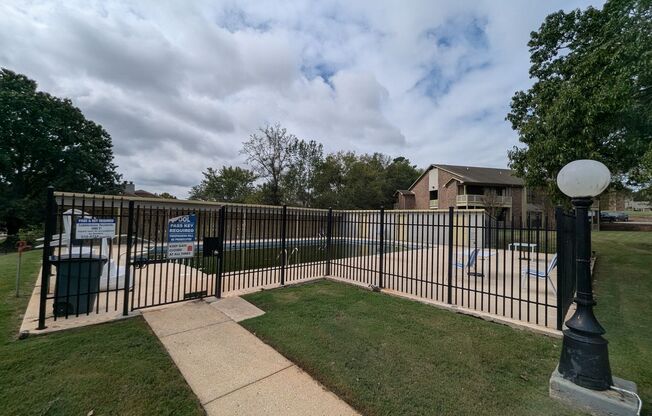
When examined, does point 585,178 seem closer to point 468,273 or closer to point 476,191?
point 468,273

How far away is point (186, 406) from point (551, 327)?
199 inches

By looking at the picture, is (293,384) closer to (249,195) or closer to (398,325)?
(398,325)

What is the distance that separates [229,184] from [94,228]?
132 ft

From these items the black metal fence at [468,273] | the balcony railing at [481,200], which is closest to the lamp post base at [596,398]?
the black metal fence at [468,273]

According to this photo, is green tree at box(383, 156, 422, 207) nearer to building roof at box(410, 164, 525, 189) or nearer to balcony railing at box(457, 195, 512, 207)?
building roof at box(410, 164, 525, 189)

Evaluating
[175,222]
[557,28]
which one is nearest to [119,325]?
[175,222]

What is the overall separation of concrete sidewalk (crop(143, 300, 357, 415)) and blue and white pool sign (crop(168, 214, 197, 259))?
1.04 m

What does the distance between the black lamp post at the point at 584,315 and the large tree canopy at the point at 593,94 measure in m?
5.09

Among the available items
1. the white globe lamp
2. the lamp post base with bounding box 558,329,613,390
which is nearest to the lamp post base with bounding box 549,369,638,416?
the lamp post base with bounding box 558,329,613,390

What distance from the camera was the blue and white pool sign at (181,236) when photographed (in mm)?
4969

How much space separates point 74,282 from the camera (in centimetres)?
451

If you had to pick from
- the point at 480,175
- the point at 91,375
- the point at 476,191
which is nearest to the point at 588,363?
the point at 91,375

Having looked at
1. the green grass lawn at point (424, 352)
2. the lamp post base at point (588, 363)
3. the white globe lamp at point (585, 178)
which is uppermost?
the white globe lamp at point (585, 178)

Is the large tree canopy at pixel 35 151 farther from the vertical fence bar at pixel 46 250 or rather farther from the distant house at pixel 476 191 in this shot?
the distant house at pixel 476 191
